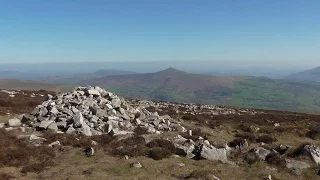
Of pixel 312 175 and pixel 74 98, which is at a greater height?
pixel 74 98

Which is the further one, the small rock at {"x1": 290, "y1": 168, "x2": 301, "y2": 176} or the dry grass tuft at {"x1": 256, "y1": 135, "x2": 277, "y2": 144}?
the dry grass tuft at {"x1": 256, "y1": 135, "x2": 277, "y2": 144}

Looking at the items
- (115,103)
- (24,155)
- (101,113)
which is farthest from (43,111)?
(24,155)

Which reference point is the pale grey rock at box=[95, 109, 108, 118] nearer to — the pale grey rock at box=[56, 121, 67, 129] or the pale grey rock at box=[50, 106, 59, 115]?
the pale grey rock at box=[56, 121, 67, 129]

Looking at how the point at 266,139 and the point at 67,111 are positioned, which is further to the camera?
the point at 67,111

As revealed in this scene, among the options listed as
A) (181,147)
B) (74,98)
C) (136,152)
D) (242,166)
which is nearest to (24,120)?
(74,98)

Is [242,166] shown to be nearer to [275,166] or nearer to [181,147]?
[275,166]

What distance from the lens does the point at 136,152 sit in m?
18.7

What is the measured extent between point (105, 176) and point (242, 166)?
8239 millimetres

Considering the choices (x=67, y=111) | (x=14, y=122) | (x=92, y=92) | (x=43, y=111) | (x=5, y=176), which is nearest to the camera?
(x=5, y=176)

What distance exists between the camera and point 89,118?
84.4 feet

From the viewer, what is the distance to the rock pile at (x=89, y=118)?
2389 cm

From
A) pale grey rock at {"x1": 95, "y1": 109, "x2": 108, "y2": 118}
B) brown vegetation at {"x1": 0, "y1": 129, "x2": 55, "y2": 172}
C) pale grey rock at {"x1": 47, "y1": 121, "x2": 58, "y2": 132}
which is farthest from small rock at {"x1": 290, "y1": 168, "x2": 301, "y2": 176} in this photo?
pale grey rock at {"x1": 47, "y1": 121, "x2": 58, "y2": 132}

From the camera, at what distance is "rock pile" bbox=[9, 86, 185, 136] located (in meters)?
23.9

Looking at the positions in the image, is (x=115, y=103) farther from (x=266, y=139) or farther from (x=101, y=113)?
(x=266, y=139)
